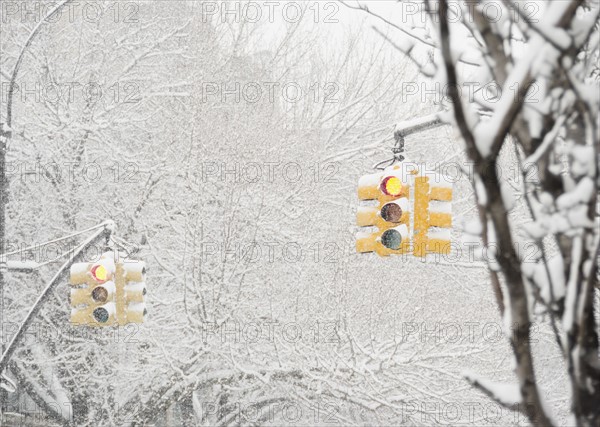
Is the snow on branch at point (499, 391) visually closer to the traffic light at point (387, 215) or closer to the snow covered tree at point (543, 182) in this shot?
the snow covered tree at point (543, 182)

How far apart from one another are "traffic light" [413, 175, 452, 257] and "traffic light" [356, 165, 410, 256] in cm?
9

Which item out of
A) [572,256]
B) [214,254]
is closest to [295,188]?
[214,254]

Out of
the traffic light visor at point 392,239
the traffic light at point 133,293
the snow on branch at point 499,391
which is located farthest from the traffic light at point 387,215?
the snow on branch at point 499,391

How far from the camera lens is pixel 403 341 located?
14.5 m

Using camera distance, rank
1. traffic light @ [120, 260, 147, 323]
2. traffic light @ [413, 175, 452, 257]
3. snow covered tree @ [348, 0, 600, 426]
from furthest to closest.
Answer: traffic light @ [120, 260, 147, 323], traffic light @ [413, 175, 452, 257], snow covered tree @ [348, 0, 600, 426]

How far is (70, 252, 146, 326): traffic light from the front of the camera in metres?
8.59

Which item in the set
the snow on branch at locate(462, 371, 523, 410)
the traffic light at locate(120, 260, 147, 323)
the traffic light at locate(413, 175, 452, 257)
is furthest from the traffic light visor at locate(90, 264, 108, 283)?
the snow on branch at locate(462, 371, 523, 410)

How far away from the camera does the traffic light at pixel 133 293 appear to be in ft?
28.9

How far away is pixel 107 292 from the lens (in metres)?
8.58

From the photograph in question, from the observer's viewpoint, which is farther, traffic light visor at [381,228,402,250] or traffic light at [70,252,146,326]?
traffic light at [70,252,146,326]

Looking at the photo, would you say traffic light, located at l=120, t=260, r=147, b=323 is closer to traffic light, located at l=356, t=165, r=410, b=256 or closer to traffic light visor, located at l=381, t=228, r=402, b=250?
traffic light, located at l=356, t=165, r=410, b=256

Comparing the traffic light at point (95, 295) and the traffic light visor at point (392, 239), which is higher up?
the traffic light visor at point (392, 239)

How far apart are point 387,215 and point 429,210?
12.8 inches

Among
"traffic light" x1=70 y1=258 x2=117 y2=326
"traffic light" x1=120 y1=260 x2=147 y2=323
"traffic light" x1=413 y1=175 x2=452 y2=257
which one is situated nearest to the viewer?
"traffic light" x1=413 y1=175 x2=452 y2=257
